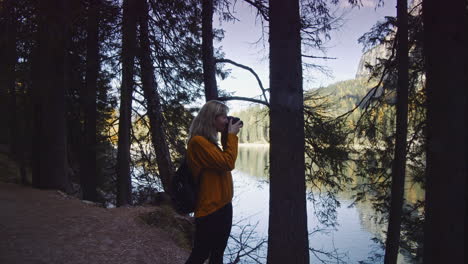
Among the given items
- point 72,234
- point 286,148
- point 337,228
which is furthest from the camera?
point 337,228

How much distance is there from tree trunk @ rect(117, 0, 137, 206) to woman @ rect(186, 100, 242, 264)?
3908 millimetres

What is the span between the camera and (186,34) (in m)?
6.34

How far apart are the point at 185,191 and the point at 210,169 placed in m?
0.23

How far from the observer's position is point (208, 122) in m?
2.23

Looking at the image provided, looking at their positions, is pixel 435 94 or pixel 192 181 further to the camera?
pixel 435 94

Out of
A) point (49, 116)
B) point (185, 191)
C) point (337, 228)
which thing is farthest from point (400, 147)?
point (337, 228)

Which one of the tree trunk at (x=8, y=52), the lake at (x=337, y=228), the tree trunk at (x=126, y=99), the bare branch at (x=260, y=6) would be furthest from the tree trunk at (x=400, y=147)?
the tree trunk at (x=8, y=52)

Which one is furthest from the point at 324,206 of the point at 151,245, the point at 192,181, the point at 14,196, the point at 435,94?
the point at 14,196

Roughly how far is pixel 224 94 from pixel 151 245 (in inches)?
148

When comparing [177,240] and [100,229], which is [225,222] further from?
[177,240]

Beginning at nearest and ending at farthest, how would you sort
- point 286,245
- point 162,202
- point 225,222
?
point 225,222 < point 286,245 < point 162,202

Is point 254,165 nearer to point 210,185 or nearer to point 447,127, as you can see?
point 447,127

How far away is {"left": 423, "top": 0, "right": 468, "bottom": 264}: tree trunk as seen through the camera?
91.0 inches

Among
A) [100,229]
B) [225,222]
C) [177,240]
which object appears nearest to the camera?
[225,222]
